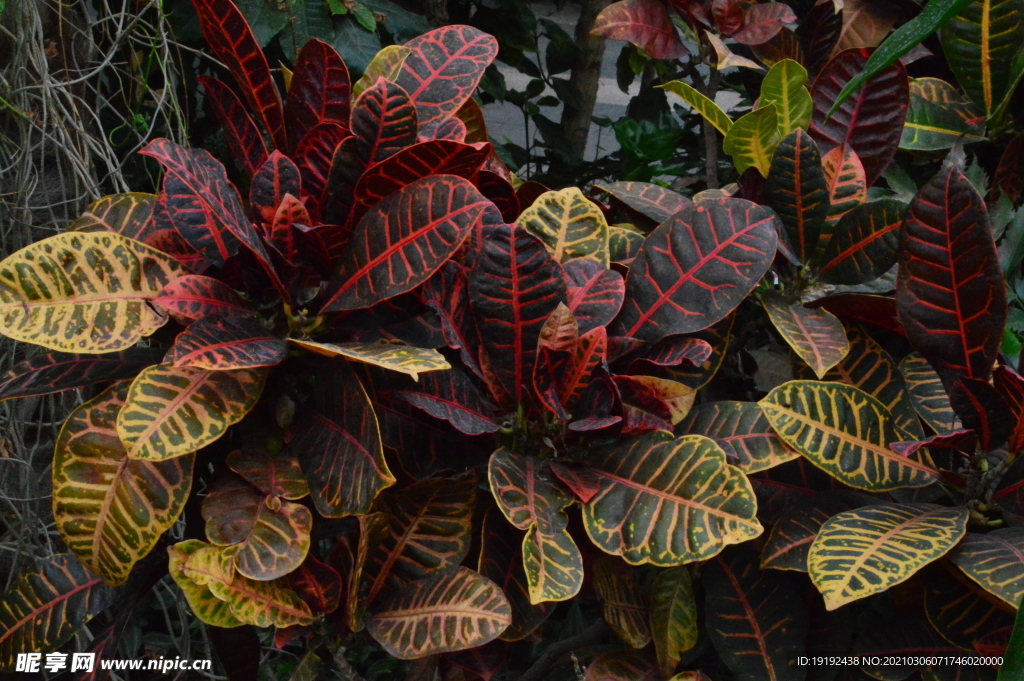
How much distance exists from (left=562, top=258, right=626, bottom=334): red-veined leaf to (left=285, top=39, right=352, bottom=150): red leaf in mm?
370

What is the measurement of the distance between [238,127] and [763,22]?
956 millimetres

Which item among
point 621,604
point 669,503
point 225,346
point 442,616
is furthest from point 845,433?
point 225,346

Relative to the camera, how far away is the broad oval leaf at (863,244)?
1000 mm

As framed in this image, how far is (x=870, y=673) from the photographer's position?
3.14 ft

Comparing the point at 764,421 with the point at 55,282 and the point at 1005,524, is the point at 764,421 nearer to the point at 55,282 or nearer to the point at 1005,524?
the point at 1005,524

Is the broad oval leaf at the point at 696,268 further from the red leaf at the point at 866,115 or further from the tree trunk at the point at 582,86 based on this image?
the tree trunk at the point at 582,86

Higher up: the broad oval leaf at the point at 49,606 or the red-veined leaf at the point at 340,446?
the red-veined leaf at the point at 340,446

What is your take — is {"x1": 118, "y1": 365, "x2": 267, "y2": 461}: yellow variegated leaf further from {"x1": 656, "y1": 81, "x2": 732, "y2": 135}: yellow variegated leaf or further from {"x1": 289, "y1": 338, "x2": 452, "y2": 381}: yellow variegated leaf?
{"x1": 656, "y1": 81, "x2": 732, "y2": 135}: yellow variegated leaf

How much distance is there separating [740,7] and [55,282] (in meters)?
1.20

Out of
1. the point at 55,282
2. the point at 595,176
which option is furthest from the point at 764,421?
the point at 595,176

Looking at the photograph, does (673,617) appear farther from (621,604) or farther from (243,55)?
(243,55)

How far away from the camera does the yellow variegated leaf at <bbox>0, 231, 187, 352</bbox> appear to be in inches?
30.3

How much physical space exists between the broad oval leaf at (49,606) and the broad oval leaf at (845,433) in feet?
2.75

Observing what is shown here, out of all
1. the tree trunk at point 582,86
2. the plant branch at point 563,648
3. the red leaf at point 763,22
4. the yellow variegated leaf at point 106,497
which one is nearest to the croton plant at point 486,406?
the yellow variegated leaf at point 106,497
